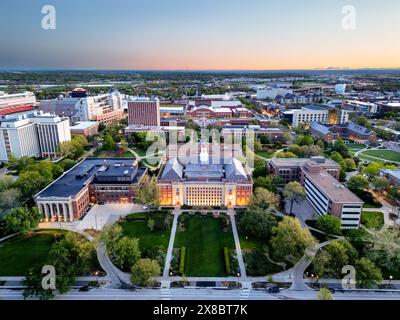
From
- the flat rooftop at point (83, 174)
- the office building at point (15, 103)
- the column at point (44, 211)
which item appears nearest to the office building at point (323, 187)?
the flat rooftop at point (83, 174)

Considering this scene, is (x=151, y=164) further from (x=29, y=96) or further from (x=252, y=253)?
(x=29, y=96)

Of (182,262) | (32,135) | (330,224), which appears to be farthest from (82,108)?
(330,224)

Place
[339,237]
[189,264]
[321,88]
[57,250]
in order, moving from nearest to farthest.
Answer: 1. [57,250]
2. [189,264]
3. [339,237]
4. [321,88]

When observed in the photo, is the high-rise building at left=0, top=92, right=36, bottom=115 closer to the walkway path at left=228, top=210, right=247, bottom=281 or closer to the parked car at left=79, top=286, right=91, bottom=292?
the parked car at left=79, top=286, right=91, bottom=292

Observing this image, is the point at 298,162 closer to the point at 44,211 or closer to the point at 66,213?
the point at 66,213

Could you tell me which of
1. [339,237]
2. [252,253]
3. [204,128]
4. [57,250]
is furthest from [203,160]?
[204,128]

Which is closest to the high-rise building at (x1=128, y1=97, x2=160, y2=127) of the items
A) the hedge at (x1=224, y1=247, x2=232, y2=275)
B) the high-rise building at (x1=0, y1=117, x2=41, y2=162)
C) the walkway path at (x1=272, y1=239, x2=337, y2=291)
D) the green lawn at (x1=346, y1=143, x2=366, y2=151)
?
the high-rise building at (x1=0, y1=117, x2=41, y2=162)
